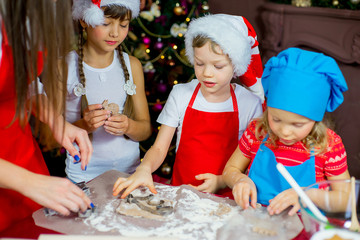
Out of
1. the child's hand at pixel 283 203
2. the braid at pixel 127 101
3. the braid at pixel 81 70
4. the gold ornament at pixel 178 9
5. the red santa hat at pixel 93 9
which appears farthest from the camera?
the gold ornament at pixel 178 9

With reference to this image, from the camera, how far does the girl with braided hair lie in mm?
1688

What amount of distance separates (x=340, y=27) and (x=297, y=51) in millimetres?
1846

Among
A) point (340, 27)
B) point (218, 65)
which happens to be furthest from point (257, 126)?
point (340, 27)

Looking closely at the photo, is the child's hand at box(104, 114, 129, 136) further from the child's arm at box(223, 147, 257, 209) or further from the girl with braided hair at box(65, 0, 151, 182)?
the child's arm at box(223, 147, 257, 209)

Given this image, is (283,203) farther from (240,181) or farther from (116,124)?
(116,124)

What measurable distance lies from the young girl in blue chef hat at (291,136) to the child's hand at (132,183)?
0.91 feet

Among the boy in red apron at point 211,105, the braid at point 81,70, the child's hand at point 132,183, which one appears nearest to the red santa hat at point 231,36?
the boy in red apron at point 211,105

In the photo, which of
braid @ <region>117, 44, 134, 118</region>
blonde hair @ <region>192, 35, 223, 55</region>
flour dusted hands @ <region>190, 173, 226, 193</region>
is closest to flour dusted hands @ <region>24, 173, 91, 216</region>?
flour dusted hands @ <region>190, 173, 226, 193</region>

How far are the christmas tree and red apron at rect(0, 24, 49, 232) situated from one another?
4.32 feet

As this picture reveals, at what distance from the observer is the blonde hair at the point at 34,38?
38.1 inches

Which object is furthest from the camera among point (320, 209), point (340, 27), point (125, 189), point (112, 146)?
point (340, 27)

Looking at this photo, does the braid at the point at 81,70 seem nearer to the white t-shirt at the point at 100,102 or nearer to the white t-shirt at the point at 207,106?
the white t-shirt at the point at 100,102

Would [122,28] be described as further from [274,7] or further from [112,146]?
[274,7]

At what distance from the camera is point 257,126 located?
4.77 ft
